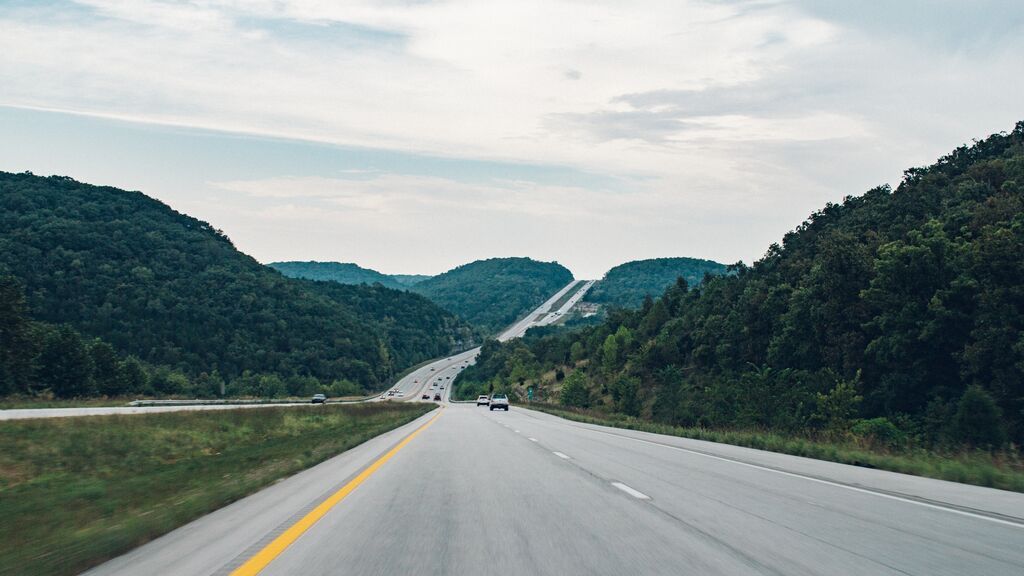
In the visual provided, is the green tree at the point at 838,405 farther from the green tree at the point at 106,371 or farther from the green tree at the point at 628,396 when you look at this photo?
the green tree at the point at 106,371

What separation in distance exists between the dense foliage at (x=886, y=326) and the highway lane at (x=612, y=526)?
1191 cm

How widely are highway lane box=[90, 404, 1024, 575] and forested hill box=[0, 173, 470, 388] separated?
138400 millimetres

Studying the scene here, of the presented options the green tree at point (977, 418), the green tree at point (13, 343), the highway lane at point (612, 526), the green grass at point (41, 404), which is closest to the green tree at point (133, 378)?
the green tree at point (13, 343)

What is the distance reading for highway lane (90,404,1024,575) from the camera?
6.39 m

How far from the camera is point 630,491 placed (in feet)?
35.9

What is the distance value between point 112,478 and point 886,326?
5802 centimetres

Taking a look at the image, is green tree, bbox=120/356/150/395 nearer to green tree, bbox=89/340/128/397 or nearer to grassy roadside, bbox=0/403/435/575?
green tree, bbox=89/340/128/397

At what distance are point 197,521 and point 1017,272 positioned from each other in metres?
55.7

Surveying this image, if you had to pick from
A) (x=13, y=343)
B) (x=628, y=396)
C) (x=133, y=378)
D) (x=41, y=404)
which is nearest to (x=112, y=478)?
(x=41, y=404)

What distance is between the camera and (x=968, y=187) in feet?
246

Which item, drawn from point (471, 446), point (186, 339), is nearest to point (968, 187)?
point (471, 446)

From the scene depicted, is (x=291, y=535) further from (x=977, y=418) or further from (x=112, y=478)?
(x=977, y=418)

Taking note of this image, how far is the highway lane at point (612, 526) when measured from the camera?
6.39 meters

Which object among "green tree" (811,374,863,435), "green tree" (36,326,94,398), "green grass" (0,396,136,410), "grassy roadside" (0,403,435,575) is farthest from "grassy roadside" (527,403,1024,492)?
"green tree" (36,326,94,398)
